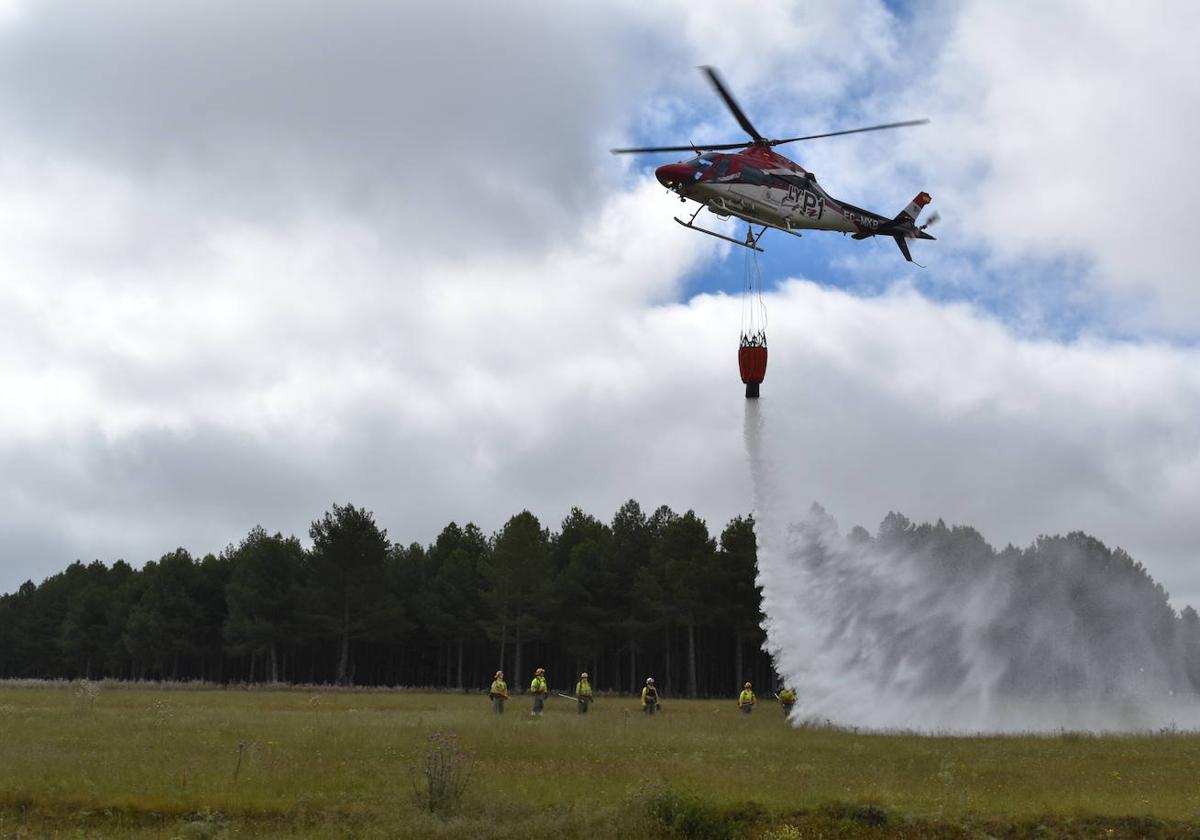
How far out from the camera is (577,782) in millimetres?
22609

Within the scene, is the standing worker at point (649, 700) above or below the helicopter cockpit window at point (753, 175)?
below

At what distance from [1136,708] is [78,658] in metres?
103

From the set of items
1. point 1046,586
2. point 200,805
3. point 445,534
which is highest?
point 445,534

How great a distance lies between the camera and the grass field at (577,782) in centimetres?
1947

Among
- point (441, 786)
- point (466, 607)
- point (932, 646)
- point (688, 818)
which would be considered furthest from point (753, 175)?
point (466, 607)

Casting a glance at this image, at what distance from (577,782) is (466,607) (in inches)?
2510

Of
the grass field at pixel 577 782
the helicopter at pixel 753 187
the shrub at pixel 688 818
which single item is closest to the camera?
the shrub at pixel 688 818

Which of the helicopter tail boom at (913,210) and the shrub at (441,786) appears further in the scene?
the helicopter tail boom at (913,210)

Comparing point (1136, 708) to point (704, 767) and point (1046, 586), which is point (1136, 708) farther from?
point (704, 767)

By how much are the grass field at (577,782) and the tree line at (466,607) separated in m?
41.9

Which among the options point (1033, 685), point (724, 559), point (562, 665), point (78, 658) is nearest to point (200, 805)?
point (1033, 685)

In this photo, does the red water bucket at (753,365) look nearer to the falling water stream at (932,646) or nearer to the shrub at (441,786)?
the falling water stream at (932,646)

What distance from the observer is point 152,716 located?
1350 inches

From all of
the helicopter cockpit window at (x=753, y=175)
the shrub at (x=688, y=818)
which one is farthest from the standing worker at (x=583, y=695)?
the shrub at (x=688, y=818)
